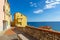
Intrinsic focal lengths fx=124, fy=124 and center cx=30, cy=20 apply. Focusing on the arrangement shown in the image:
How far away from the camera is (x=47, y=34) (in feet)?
29.9

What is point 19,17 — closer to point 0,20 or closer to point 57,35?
point 0,20

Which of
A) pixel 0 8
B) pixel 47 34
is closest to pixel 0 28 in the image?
pixel 0 8

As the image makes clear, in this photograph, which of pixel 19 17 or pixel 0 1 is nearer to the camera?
pixel 0 1

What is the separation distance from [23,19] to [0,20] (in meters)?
35.1

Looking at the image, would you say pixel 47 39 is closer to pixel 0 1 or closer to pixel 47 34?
pixel 47 34

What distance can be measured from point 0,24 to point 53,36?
17.6 m

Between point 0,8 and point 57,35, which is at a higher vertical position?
point 0,8

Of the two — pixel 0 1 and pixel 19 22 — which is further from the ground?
pixel 0 1

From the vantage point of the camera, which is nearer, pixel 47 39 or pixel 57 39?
pixel 57 39

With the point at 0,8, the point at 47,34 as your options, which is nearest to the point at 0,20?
the point at 0,8

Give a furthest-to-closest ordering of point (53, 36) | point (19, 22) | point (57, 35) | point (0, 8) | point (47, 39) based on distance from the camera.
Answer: point (19, 22) → point (0, 8) → point (47, 39) → point (53, 36) → point (57, 35)

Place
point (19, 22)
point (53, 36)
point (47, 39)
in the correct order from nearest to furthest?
1. point (53, 36)
2. point (47, 39)
3. point (19, 22)

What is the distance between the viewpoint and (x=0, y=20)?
2408 centimetres

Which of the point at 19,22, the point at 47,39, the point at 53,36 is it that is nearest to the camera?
the point at 53,36
